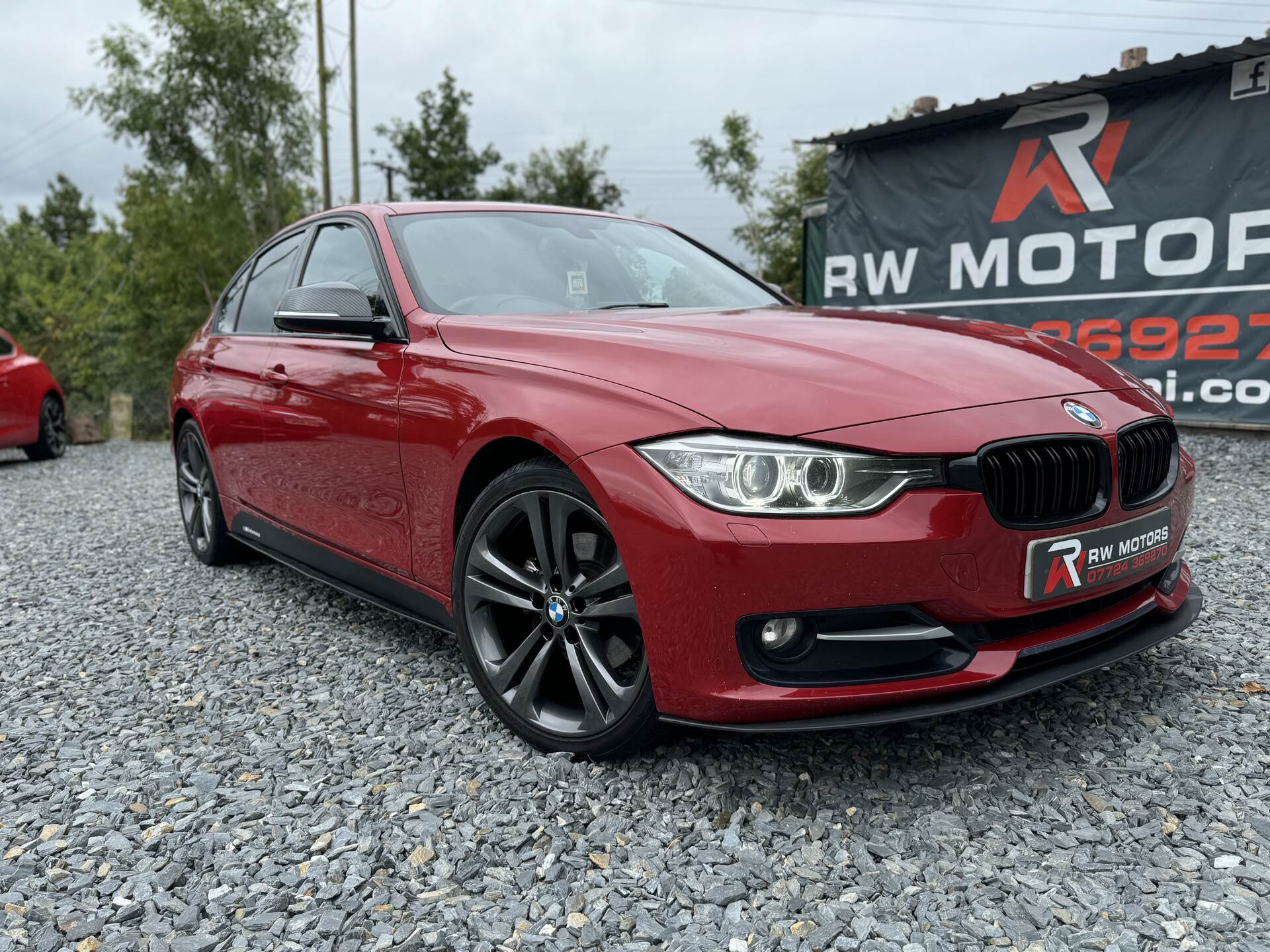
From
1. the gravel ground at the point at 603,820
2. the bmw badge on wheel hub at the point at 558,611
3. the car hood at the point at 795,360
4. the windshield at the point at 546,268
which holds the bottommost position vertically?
the gravel ground at the point at 603,820

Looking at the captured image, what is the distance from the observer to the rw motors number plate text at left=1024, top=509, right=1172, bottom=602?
2160mm

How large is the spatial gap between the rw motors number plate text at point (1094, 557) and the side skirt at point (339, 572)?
1.65 meters

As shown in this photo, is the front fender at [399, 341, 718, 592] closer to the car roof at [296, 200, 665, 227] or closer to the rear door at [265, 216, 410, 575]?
the rear door at [265, 216, 410, 575]

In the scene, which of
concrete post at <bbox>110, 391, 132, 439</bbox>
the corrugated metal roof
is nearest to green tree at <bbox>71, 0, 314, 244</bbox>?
concrete post at <bbox>110, 391, 132, 439</bbox>

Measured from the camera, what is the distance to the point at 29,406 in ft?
35.4

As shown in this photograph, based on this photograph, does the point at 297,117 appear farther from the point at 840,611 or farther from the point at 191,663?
the point at 840,611

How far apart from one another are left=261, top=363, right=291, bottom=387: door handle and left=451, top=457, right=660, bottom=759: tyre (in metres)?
1.44

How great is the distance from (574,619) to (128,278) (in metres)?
43.2

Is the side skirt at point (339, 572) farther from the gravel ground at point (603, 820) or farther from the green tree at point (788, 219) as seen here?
the green tree at point (788, 219)

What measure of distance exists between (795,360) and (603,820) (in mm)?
1197

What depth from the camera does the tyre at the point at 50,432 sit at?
11250 mm

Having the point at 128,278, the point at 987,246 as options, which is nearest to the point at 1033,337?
the point at 987,246

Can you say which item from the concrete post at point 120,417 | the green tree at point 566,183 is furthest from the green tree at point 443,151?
the concrete post at point 120,417

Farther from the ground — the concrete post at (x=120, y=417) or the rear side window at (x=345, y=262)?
the rear side window at (x=345, y=262)
